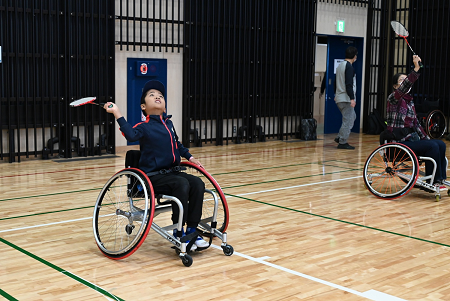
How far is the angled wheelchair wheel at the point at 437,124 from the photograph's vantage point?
10.6 metres

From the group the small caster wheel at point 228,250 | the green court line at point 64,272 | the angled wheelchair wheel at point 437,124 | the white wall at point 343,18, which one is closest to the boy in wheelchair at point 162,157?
the small caster wheel at point 228,250

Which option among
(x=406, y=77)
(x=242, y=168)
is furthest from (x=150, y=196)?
(x=242, y=168)

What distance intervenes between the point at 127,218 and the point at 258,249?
881mm

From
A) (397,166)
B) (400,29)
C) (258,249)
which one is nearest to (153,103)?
(258,249)

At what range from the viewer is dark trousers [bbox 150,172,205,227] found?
3.44m

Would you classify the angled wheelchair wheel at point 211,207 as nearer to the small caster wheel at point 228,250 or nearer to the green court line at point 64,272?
the small caster wheel at point 228,250

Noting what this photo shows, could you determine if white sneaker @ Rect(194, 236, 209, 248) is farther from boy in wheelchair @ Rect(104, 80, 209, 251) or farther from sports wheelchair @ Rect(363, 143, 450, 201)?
sports wheelchair @ Rect(363, 143, 450, 201)

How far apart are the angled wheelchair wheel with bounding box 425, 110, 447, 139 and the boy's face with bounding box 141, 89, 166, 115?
799cm

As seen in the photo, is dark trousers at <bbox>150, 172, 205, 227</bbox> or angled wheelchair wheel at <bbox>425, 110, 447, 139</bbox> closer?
dark trousers at <bbox>150, 172, 205, 227</bbox>

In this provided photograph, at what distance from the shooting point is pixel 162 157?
361 centimetres

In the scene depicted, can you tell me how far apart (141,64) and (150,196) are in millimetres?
5553

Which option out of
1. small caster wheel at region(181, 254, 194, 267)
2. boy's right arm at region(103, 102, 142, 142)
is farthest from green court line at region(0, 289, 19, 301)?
boy's right arm at region(103, 102, 142, 142)

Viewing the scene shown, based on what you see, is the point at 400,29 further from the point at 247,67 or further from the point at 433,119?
the point at 433,119

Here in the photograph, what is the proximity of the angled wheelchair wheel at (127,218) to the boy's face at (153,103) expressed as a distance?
1.48 ft
